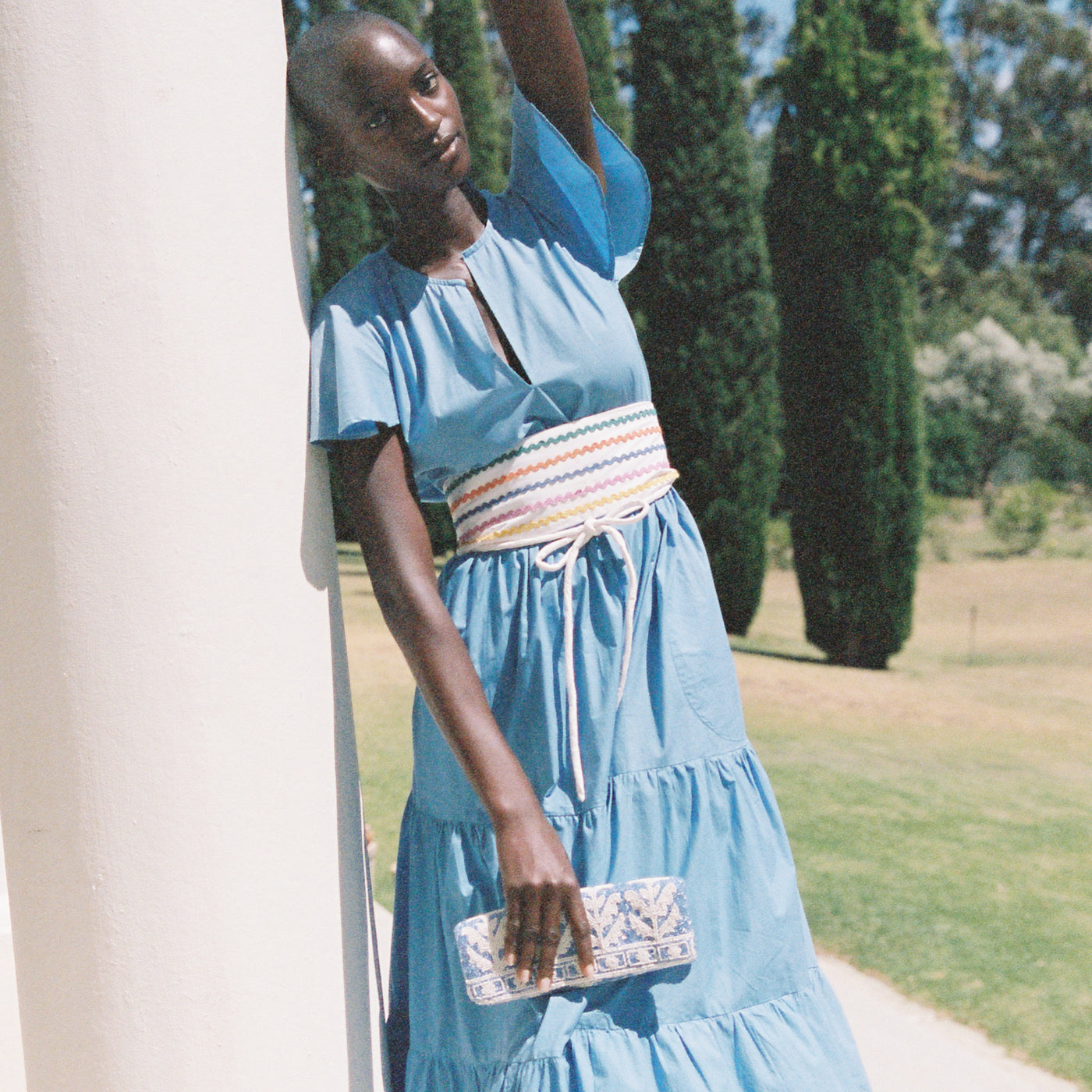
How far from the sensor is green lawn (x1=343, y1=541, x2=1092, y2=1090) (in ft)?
11.4

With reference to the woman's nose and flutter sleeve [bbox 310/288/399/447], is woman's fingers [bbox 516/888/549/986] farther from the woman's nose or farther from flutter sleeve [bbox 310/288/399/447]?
the woman's nose

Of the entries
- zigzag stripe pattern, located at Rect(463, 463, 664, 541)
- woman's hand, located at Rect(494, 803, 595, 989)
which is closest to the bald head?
zigzag stripe pattern, located at Rect(463, 463, 664, 541)

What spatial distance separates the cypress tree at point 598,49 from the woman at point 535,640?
9832 mm

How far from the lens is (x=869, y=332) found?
8922 mm

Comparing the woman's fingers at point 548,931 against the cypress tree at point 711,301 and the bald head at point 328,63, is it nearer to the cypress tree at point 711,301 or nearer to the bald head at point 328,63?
the bald head at point 328,63

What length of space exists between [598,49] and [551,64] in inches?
404

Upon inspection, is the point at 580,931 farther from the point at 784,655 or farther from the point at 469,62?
the point at 469,62

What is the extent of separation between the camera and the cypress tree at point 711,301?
984 centimetres

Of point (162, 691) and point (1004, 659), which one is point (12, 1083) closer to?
point (162, 691)

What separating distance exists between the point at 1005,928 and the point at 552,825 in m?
2.98

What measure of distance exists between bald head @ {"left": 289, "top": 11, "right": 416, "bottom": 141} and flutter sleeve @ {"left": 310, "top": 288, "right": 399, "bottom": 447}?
23 centimetres

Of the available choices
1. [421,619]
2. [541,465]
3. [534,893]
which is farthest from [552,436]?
[534,893]

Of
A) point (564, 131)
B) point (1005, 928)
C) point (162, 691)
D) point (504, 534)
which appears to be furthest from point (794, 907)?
point (1005, 928)

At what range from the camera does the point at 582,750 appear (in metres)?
1.41
